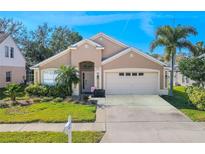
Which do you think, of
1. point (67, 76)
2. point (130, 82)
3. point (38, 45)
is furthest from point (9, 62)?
point (130, 82)

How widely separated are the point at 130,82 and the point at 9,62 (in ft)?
45.5

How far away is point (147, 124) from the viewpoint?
11867 millimetres

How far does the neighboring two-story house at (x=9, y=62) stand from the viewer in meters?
27.7

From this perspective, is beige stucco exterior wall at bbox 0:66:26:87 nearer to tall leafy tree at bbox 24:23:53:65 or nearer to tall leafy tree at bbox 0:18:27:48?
tall leafy tree at bbox 24:23:53:65

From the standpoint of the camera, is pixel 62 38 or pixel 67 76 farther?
pixel 62 38

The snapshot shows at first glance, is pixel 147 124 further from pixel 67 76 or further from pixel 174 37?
pixel 174 37

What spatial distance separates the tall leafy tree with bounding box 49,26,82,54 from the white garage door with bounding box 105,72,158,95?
727 inches

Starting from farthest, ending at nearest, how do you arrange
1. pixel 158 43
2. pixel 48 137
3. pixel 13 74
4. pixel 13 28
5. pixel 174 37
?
pixel 13 28, pixel 13 74, pixel 158 43, pixel 174 37, pixel 48 137

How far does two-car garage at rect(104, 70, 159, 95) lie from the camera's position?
23172mm

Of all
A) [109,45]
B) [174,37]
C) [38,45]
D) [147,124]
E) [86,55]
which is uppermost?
[38,45]

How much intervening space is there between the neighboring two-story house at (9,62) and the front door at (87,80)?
8.57 metres

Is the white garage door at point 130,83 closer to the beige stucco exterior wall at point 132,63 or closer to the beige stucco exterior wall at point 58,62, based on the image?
the beige stucco exterior wall at point 132,63
